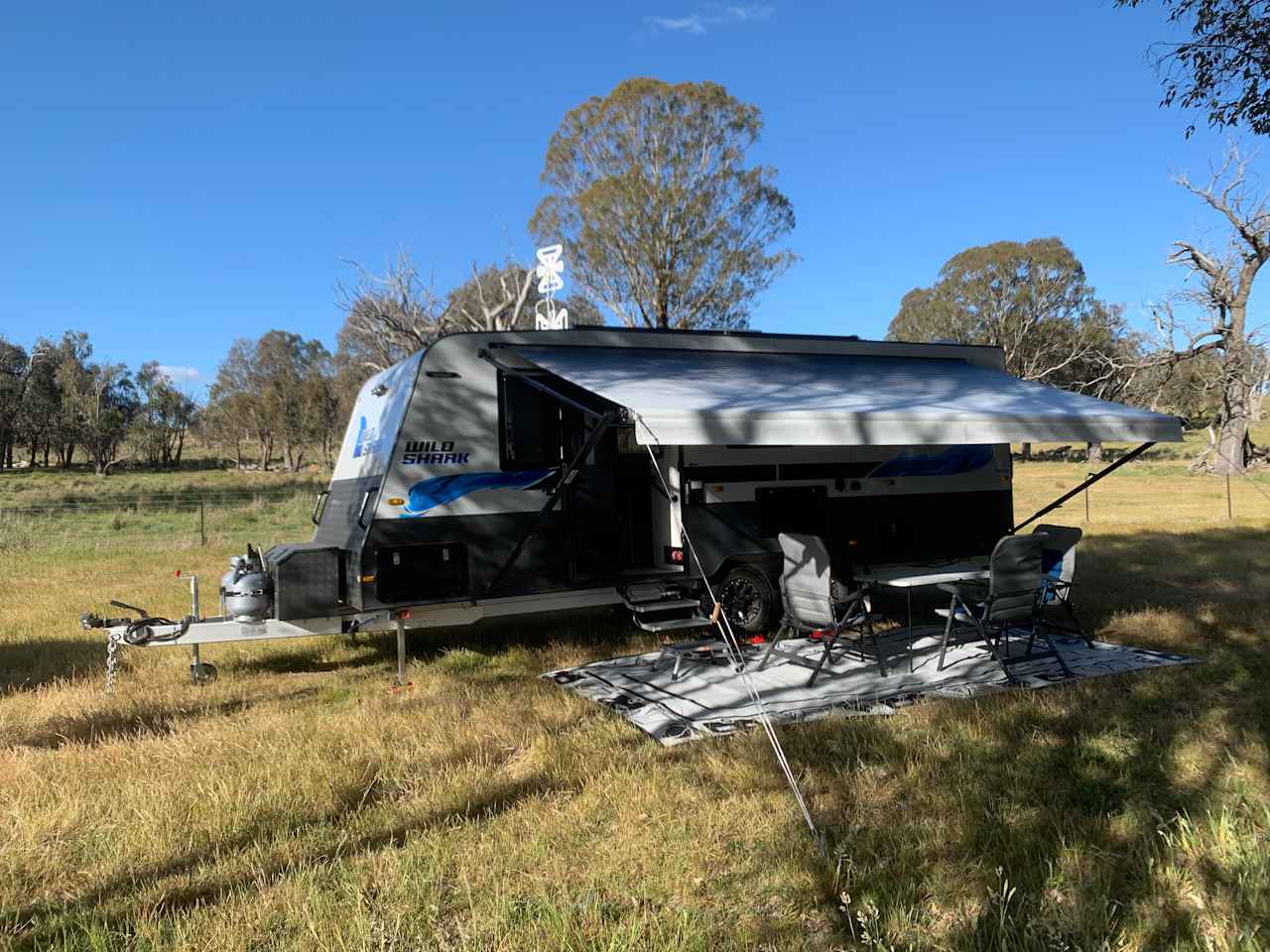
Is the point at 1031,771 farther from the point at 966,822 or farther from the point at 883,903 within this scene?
the point at 883,903

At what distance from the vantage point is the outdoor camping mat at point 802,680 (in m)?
5.22

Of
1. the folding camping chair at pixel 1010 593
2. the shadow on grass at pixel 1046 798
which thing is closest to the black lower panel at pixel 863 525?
the folding camping chair at pixel 1010 593

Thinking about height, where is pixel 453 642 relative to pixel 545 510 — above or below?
below

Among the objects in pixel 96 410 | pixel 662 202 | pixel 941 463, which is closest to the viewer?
pixel 941 463

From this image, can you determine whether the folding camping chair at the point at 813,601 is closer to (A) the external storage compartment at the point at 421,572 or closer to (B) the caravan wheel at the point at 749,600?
(B) the caravan wheel at the point at 749,600

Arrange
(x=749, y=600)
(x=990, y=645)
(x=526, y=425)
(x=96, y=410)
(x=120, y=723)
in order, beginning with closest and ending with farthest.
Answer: (x=120, y=723) < (x=990, y=645) < (x=526, y=425) < (x=749, y=600) < (x=96, y=410)

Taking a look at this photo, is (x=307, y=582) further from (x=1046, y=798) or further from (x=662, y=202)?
(x=662, y=202)

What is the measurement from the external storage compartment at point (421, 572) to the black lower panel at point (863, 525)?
6.24 ft

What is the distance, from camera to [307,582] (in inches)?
240

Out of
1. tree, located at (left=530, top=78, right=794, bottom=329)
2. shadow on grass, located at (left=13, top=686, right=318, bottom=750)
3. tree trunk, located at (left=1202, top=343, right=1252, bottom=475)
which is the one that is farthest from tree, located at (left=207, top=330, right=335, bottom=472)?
shadow on grass, located at (left=13, top=686, right=318, bottom=750)

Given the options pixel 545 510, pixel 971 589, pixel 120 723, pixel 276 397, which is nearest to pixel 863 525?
pixel 971 589

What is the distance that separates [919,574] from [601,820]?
445 centimetres

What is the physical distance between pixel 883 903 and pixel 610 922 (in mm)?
919

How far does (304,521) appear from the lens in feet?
63.8
